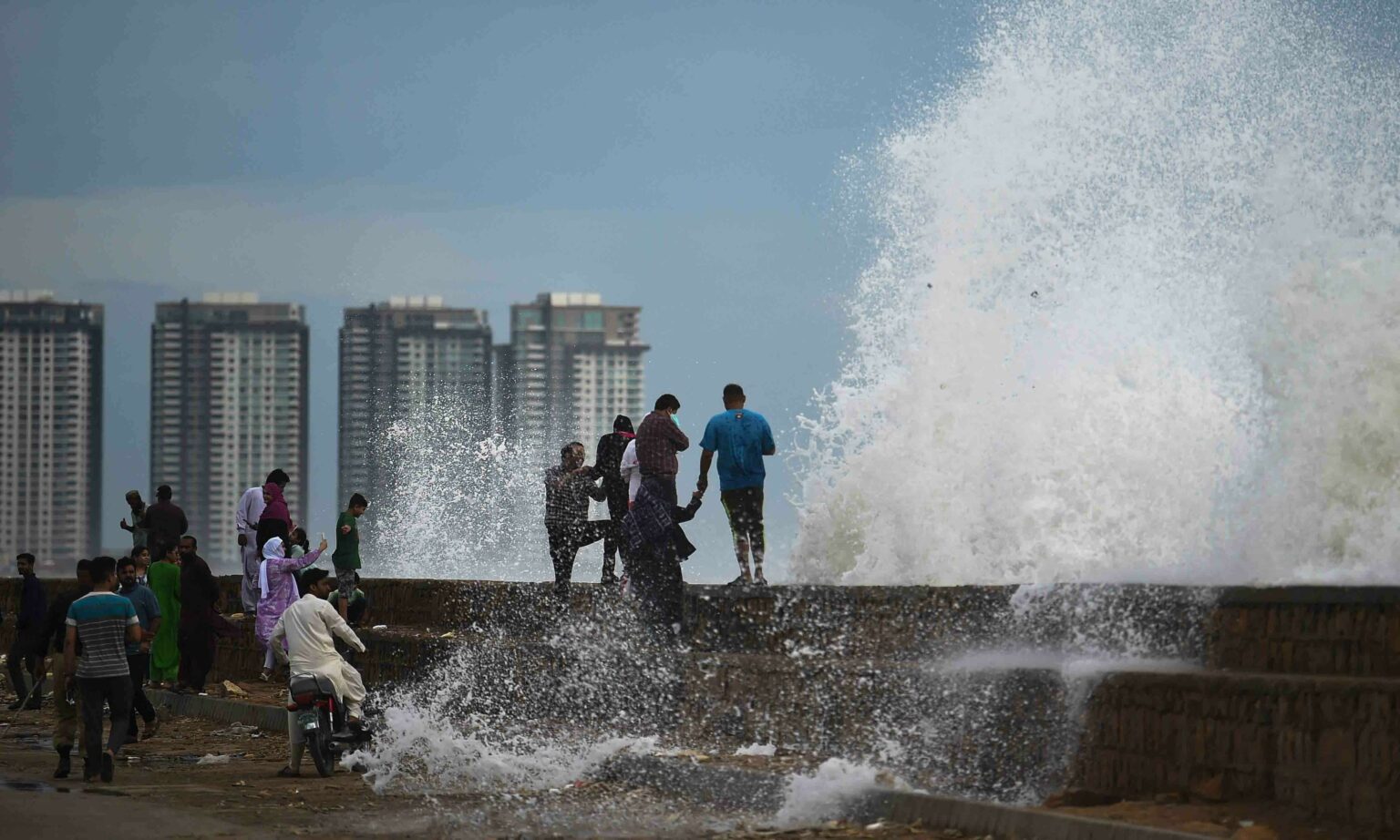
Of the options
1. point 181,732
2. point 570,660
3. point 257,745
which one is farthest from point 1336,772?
point 181,732

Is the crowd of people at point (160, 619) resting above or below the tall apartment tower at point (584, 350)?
below

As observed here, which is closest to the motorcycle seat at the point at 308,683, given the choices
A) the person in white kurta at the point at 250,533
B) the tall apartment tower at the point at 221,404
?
the person in white kurta at the point at 250,533

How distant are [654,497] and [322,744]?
2869 mm

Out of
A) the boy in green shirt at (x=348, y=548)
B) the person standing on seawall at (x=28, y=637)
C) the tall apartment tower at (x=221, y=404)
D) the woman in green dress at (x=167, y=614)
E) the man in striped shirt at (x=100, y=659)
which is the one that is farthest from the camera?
the tall apartment tower at (x=221, y=404)

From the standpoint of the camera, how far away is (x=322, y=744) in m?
12.3

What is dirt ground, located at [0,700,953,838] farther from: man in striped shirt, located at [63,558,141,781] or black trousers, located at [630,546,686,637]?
black trousers, located at [630,546,686,637]

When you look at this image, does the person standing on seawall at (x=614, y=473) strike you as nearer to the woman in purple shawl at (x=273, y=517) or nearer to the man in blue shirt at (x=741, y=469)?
the man in blue shirt at (x=741, y=469)

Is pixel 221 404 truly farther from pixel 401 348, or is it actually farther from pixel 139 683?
pixel 139 683

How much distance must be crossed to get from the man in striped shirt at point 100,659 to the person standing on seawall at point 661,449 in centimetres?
374

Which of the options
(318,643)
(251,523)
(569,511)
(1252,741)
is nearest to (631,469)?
(569,511)

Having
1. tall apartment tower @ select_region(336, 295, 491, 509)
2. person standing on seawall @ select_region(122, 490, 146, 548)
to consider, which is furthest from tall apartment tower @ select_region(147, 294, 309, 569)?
person standing on seawall @ select_region(122, 490, 146, 548)

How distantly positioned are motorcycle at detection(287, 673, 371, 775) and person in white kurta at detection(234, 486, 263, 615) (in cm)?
621

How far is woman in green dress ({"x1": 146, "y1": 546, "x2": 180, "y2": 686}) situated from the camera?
17531 millimetres

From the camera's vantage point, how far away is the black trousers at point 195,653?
17625mm
